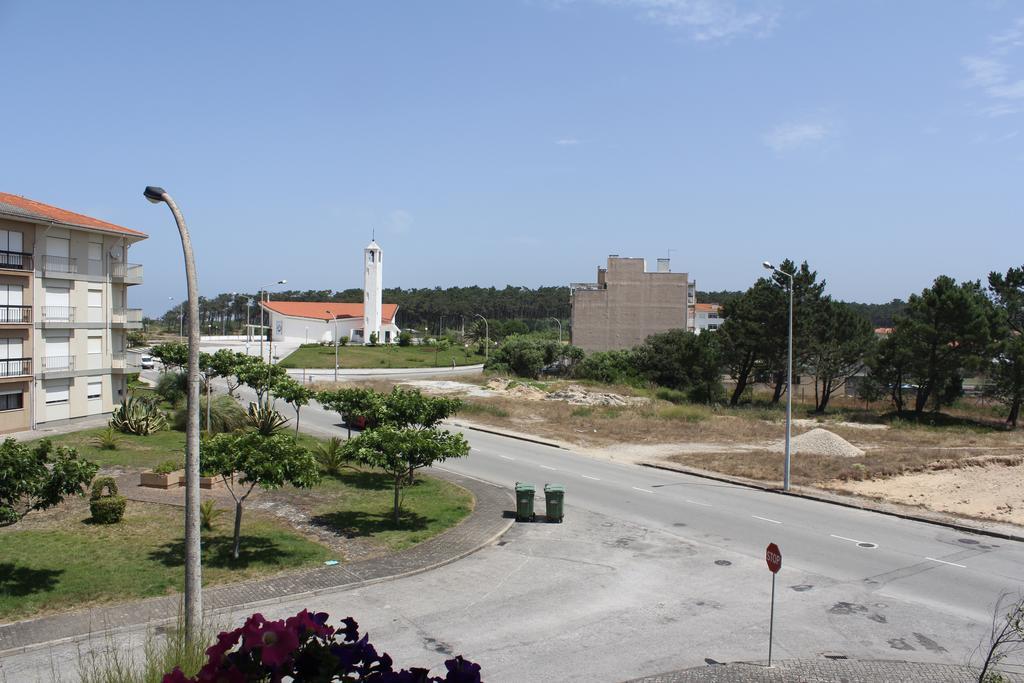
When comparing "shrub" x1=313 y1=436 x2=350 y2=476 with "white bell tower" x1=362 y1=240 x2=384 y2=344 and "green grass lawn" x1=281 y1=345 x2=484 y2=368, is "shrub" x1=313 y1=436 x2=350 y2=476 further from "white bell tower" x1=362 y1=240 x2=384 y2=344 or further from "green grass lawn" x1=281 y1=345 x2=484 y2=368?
"white bell tower" x1=362 y1=240 x2=384 y2=344

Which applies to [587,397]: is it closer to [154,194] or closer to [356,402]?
[356,402]

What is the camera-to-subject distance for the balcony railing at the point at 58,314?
3322 centimetres

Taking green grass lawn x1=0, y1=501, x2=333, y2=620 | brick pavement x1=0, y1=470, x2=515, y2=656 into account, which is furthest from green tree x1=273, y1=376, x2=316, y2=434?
brick pavement x1=0, y1=470, x2=515, y2=656

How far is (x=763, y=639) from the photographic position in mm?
12672

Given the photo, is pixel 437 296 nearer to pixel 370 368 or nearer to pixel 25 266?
pixel 370 368

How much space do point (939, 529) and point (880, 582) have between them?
20.1 feet

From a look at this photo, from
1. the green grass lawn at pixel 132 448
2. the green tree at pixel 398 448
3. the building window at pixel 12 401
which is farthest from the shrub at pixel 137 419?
the green tree at pixel 398 448

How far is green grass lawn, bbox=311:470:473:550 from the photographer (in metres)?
18.9

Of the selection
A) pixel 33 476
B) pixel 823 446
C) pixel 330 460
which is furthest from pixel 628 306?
pixel 33 476

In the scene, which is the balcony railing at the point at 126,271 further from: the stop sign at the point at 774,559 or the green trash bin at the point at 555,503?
the stop sign at the point at 774,559

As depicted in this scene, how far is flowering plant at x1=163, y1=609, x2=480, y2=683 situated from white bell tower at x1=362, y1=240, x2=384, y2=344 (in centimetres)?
10010

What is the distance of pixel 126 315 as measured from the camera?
37.7 m

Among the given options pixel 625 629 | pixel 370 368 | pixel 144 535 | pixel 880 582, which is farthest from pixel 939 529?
pixel 370 368

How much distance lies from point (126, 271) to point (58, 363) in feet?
18.8
